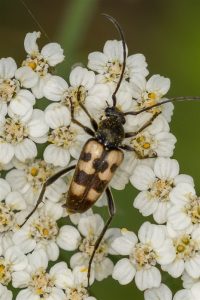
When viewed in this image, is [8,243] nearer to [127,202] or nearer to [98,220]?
[98,220]

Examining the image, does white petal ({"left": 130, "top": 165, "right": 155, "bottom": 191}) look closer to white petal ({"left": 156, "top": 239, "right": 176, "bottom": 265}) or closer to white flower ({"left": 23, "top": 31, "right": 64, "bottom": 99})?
white petal ({"left": 156, "top": 239, "right": 176, "bottom": 265})

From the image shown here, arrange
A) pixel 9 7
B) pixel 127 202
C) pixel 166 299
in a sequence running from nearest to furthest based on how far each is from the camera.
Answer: pixel 166 299
pixel 127 202
pixel 9 7

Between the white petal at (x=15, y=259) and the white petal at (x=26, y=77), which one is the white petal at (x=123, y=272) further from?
the white petal at (x=26, y=77)

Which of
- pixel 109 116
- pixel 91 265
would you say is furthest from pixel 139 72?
pixel 91 265

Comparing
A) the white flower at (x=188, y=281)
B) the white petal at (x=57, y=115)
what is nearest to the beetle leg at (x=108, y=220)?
the white petal at (x=57, y=115)

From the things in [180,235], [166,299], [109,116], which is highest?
[109,116]
